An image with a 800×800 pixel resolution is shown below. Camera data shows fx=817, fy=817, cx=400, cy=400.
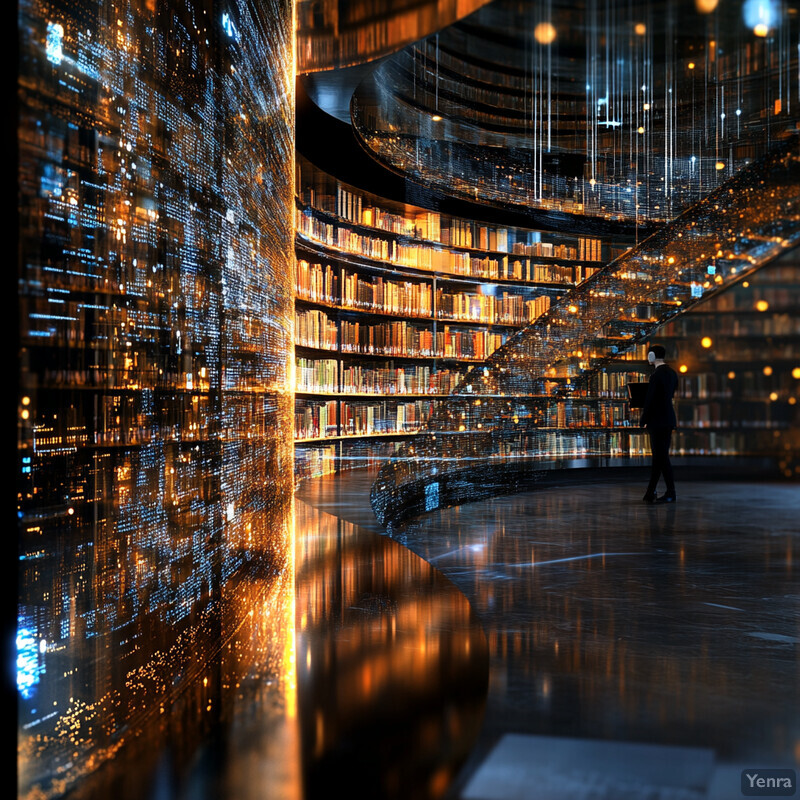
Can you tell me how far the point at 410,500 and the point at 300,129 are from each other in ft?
8.71

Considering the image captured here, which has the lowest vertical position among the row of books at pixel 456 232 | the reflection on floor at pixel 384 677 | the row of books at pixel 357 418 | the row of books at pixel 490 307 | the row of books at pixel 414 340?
the reflection on floor at pixel 384 677

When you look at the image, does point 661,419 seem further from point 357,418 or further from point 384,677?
point 384,677

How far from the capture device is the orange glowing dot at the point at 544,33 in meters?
7.48

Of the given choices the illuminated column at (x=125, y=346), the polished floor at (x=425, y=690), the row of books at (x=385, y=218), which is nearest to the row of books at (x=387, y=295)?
the row of books at (x=385, y=218)

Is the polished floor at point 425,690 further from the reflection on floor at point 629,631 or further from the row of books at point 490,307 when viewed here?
the row of books at point 490,307

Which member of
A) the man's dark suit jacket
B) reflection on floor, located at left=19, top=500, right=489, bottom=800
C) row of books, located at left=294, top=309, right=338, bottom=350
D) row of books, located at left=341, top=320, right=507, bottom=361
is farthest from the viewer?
row of books, located at left=341, top=320, right=507, bottom=361

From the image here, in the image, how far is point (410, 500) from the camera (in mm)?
5527

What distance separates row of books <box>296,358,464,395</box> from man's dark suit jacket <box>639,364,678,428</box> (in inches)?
100.0

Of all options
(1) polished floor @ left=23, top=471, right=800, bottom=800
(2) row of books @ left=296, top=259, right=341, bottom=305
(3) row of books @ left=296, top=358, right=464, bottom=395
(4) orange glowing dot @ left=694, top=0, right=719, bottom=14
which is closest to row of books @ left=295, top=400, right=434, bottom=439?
(3) row of books @ left=296, top=358, right=464, bottom=395

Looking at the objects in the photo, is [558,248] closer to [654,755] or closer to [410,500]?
[410,500]

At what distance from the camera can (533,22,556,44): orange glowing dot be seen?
748cm

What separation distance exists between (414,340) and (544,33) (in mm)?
3120

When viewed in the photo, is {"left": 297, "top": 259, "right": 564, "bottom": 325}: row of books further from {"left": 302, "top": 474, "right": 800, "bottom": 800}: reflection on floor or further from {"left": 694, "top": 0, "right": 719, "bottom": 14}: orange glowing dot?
{"left": 694, "top": 0, "right": 719, "bottom": 14}: orange glowing dot

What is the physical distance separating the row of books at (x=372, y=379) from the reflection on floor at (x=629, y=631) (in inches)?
58.5
